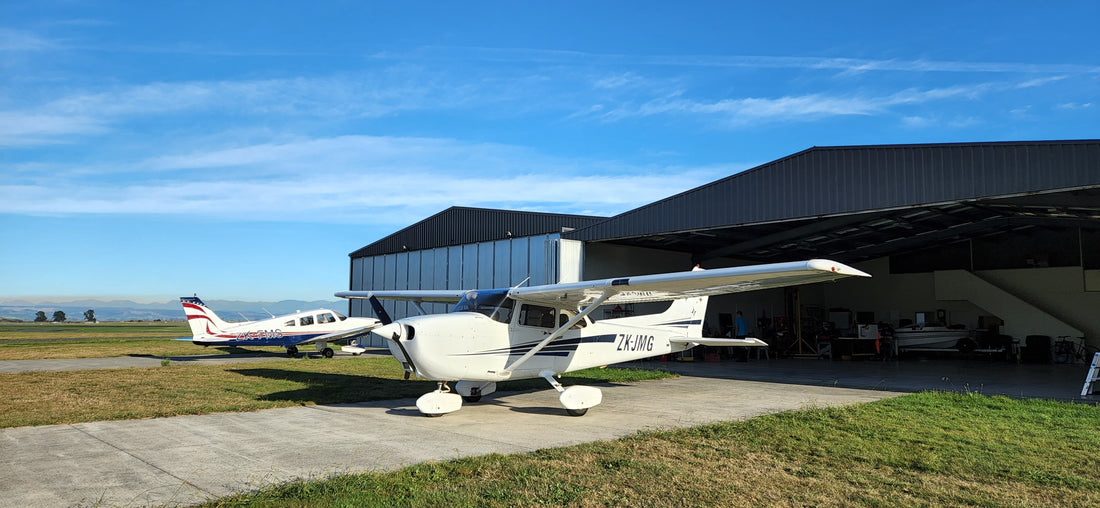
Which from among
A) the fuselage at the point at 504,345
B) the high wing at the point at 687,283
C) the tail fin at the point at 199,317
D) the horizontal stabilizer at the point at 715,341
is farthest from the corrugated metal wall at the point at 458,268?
the high wing at the point at 687,283

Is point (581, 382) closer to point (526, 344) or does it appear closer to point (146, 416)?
point (526, 344)

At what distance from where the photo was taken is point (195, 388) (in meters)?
11.5

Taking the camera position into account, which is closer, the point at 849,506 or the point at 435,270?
the point at 849,506

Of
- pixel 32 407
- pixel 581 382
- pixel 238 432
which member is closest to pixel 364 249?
pixel 581 382

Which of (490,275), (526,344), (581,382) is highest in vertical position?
(490,275)

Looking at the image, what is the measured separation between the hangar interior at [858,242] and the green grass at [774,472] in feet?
18.6

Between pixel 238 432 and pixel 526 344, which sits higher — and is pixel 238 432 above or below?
below

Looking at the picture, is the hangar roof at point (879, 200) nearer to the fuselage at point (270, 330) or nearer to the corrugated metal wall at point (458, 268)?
the corrugated metal wall at point (458, 268)

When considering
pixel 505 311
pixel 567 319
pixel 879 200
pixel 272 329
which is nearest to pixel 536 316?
pixel 505 311

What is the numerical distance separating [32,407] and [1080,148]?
624 inches

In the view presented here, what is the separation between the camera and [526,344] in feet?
31.2

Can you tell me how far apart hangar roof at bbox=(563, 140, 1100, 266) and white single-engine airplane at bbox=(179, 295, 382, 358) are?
9.41m

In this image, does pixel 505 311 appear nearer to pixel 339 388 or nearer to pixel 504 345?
pixel 504 345

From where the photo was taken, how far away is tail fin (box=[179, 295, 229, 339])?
2073 centimetres
